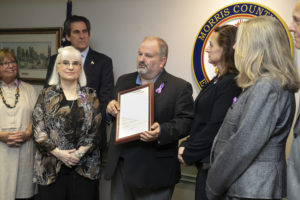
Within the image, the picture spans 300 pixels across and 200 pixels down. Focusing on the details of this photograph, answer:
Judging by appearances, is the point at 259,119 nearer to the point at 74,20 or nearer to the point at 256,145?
the point at 256,145

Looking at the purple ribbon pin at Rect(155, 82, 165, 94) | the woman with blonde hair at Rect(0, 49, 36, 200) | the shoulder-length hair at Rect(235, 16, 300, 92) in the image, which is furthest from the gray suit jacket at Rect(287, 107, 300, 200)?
A: the woman with blonde hair at Rect(0, 49, 36, 200)

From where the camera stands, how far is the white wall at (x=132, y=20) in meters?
3.09

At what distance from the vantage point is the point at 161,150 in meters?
2.22

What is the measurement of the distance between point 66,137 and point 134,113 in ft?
2.08

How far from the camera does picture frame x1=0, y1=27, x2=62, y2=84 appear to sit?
3.83 meters

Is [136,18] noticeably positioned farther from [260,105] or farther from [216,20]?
[260,105]

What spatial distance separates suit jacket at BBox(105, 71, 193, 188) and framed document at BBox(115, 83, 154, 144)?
0.13 m

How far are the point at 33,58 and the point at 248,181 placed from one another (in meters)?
3.25

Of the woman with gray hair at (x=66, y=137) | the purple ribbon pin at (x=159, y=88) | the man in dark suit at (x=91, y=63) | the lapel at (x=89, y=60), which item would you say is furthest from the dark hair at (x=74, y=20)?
the purple ribbon pin at (x=159, y=88)

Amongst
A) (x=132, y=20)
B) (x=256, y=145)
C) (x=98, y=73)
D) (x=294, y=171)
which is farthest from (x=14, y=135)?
(x=294, y=171)

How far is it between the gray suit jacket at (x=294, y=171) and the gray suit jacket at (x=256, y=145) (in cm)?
5

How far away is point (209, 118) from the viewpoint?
78.3 inches

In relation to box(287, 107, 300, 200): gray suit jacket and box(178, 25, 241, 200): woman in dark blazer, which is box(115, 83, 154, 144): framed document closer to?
box(178, 25, 241, 200): woman in dark blazer

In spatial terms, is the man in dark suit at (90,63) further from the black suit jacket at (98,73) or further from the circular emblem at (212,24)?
the circular emblem at (212,24)
